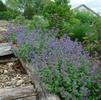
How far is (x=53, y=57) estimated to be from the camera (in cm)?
346

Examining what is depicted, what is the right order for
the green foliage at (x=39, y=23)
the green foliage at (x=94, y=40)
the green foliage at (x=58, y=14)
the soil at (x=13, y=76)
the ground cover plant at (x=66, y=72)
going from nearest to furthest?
the ground cover plant at (x=66, y=72), the soil at (x=13, y=76), the green foliage at (x=94, y=40), the green foliage at (x=39, y=23), the green foliage at (x=58, y=14)

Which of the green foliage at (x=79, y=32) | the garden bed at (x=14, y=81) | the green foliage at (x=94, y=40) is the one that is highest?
the green foliage at (x=79, y=32)

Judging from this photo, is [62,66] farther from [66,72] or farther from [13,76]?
[13,76]

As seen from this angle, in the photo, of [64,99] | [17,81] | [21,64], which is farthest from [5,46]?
[64,99]

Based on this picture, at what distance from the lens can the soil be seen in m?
3.66

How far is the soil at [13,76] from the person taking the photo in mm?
3657

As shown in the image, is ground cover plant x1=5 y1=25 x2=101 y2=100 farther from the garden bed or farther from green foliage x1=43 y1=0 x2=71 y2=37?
green foliage x1=43 y1=0 x2=71 y2=37

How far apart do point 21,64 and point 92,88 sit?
1218 mm

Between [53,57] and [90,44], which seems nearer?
[53,57]

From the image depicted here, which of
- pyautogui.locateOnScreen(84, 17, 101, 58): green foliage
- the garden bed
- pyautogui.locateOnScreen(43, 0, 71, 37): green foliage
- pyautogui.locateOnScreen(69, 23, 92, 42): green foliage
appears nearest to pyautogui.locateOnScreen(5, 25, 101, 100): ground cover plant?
the garden bed

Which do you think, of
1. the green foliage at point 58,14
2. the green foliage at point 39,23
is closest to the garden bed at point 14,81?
the green foliage at point 39,23

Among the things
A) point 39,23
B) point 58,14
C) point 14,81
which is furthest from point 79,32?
point 14,81

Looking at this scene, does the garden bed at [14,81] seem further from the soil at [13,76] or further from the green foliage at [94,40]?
the green foliage at [94,40]

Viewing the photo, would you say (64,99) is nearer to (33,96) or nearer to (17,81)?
(33,96)
